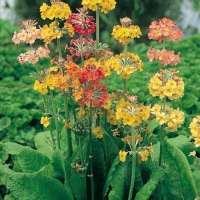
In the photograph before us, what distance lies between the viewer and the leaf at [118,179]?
9.97ft

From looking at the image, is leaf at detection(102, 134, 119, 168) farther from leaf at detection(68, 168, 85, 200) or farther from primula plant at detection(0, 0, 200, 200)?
leaf at detection(68, 168, 85, 200)

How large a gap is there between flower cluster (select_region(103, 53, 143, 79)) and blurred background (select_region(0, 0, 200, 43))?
585 centimetres

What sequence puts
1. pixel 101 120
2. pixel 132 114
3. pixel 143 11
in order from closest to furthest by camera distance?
pixel 132 114, pixel 101 120, pixel 143 11

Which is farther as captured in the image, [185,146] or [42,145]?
[42,145]

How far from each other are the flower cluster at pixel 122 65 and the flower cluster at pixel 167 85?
0.63 feet

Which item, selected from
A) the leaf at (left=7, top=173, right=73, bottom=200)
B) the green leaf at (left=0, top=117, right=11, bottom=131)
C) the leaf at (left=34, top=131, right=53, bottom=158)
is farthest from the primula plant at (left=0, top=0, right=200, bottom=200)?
the green leaf at (left=0, top=117, right=11, bottom=131)

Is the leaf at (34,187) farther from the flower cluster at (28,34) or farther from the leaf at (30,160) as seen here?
the flower cluster at (28,34)

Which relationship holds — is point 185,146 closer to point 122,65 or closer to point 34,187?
point 122,65

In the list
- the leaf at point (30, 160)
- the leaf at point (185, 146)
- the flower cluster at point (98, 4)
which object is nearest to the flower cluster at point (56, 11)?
the flower cluster at point (98, 4)

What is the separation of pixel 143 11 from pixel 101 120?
627cm

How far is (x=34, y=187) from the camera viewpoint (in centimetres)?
299

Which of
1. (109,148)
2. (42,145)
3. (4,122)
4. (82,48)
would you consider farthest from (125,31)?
(4,122)

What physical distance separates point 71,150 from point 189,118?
162 cm

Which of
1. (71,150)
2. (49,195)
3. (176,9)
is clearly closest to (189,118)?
(71,150)
